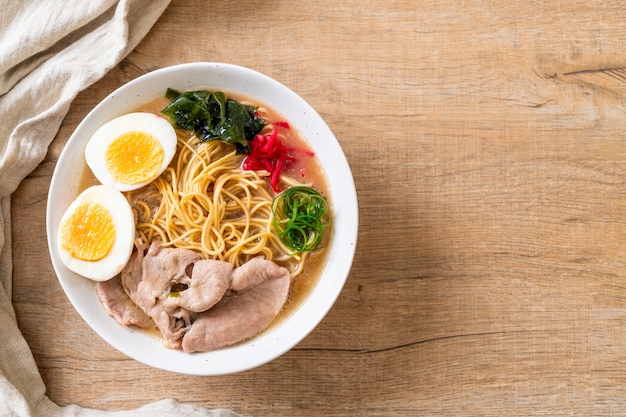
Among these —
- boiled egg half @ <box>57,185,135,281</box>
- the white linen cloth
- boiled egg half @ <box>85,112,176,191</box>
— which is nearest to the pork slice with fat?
boiled egg half @ <box>57,185,135,281</box>

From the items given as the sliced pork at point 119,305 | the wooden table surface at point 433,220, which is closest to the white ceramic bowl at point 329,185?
the sliced pork at point 119,305

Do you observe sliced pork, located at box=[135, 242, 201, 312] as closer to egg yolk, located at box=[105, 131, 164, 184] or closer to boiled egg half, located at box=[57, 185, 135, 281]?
boiled egg half, located at box=[57, 185, 135, 281]

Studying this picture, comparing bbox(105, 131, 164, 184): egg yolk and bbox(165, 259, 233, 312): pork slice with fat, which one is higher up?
bbox(105, 131, 164, 184): egg yolk

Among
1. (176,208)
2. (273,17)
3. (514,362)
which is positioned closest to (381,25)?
(273,17)

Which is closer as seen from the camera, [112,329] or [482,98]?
[112,329]

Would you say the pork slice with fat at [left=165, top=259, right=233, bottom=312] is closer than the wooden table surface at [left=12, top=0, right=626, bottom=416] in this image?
Yes

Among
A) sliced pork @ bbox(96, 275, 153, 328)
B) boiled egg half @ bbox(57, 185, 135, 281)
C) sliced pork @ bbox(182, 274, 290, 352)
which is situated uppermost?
boiled egg half @ bbox(57, 185, 135, 281)

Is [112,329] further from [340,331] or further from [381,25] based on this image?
[381,25]

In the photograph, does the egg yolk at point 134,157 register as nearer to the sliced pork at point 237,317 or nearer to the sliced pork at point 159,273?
the sliced pork at point 159,273
